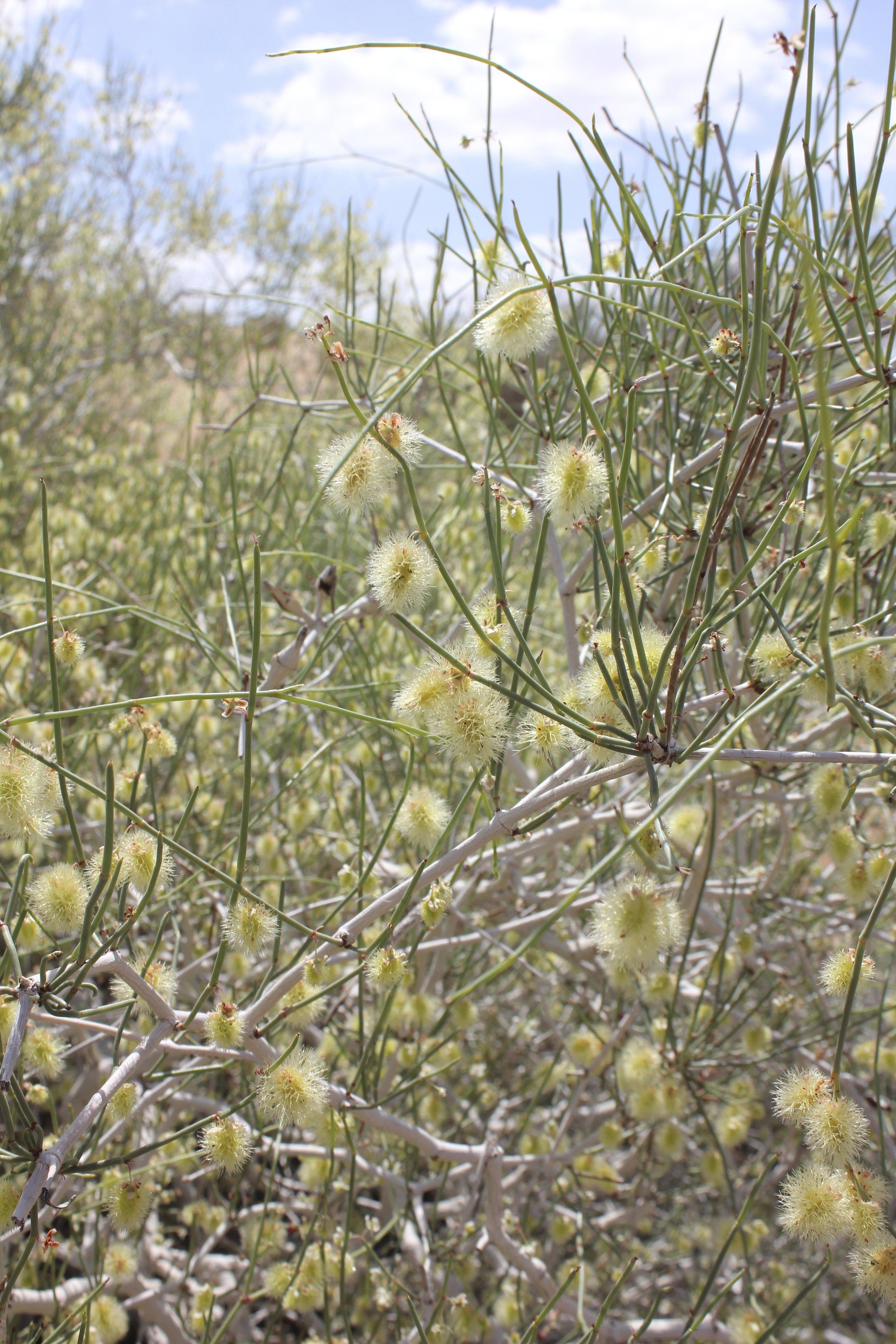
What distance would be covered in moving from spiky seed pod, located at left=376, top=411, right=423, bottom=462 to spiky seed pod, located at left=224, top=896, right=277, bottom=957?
0.56 m

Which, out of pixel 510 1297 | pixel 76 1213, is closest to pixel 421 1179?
pixel 510 1297

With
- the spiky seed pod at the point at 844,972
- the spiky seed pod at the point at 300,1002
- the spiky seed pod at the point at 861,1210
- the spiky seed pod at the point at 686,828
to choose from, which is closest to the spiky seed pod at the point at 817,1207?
the spiky seed pod at the point at 861,1210

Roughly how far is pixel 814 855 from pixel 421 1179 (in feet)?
3.90

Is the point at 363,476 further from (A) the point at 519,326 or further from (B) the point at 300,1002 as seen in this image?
(B) the point at 300,1002

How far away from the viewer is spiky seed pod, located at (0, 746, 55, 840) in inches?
37.6

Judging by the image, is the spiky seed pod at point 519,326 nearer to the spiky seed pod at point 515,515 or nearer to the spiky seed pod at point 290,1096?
the spiky seed pod at point 515,515

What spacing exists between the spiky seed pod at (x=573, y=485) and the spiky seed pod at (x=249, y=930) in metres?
0.57

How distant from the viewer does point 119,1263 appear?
1.35m

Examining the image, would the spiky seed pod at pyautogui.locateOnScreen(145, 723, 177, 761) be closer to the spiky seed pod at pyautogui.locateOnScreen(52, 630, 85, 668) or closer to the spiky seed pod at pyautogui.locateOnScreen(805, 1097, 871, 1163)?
the spiky seed pod at pyautogui.locateOnScreen(52, 630, 85, 668)

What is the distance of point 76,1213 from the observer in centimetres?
122

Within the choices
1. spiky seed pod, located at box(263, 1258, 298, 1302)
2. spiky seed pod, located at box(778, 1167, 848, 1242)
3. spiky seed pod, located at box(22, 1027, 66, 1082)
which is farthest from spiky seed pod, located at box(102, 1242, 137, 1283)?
spiky seed pod, located at box(778, 1167, 848, 1242)

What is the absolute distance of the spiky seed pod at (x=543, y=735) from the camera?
90 cm

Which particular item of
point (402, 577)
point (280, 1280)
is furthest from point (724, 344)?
point (280, 1280)

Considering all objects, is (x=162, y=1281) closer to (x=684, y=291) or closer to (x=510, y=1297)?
(x=510, y=1297)
